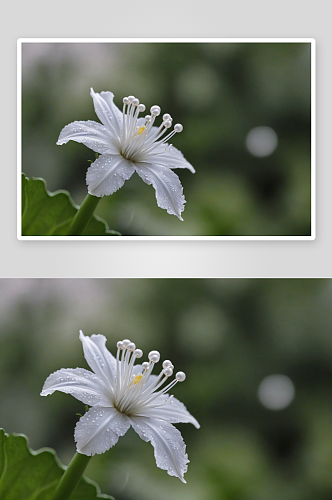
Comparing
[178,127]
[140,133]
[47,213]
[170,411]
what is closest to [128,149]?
[140,133]

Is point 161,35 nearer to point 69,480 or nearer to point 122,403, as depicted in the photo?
point 122,403

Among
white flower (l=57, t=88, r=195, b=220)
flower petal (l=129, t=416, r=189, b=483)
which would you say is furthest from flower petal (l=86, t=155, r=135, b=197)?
flower petal (l=129, t=416, r=189, b=483)

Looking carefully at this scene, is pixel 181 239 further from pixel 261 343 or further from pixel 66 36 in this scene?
pixel 66 36

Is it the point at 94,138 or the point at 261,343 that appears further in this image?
the point at 261,343

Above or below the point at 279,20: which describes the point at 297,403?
below

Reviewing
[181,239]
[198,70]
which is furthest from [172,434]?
[198,70]

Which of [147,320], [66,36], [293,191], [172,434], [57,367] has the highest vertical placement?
[66,36]
